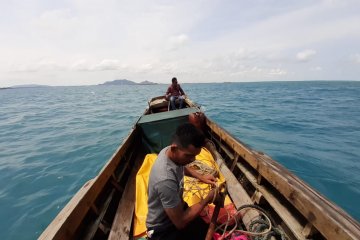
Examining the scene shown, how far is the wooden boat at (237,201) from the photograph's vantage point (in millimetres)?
2170

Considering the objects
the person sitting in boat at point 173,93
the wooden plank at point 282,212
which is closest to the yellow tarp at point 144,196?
Answer: the wooden plank at point 282,212

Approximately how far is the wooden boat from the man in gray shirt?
941 mm

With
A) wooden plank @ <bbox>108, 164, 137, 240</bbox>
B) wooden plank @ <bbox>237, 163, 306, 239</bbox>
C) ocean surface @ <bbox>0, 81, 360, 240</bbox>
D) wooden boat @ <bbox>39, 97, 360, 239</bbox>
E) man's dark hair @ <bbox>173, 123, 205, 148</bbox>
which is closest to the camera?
man's dark hair @ <bbox>173, 123, 205, 148</bbox>

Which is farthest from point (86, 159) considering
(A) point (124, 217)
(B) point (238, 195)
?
(B) point (238, 195)

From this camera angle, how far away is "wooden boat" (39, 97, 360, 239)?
217 cm

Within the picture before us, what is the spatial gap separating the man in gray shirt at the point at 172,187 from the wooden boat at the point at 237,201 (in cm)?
94

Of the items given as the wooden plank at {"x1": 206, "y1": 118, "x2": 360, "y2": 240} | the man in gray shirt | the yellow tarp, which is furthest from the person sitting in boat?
the man in gray shirt

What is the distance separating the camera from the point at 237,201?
136 inches

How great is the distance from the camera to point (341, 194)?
646 centimetres

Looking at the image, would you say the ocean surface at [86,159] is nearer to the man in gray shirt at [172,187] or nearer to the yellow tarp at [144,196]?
the yellow tarp at [144,196]

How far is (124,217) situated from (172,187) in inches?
68.6

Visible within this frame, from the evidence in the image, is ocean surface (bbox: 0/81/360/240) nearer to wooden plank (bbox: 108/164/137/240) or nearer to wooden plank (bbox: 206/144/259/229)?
wooden plank (bbox: 108/164/137/240)

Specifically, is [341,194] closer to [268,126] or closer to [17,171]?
[268,126]

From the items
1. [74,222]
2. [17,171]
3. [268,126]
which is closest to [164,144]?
[74,222]
